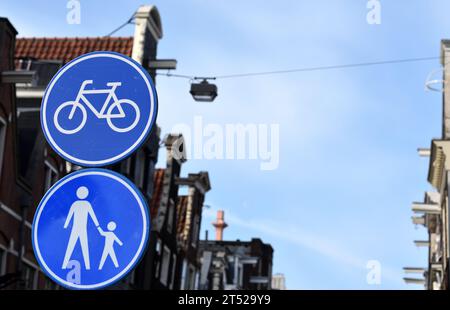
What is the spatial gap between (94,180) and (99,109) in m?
0.38

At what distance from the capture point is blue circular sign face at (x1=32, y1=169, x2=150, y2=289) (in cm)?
493

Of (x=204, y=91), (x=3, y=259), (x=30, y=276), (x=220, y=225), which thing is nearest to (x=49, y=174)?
(x=30, y=276)

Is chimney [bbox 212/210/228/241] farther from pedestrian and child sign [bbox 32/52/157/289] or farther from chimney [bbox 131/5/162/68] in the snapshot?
pedestrian and child sign [bbox 32/52/157/289]

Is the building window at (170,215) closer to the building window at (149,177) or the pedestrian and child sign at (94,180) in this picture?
the building window at (149,177)

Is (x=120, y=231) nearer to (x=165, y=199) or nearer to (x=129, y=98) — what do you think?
(x=129, y=98)

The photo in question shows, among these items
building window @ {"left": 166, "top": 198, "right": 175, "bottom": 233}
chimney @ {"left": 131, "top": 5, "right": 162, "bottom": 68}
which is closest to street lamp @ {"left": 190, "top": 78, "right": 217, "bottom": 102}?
chimney @ {"left": 131, "top": 5, "right": 162, "bottom": 68}

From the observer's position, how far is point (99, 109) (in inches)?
204

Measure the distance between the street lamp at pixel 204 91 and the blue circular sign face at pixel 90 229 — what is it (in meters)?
12.6

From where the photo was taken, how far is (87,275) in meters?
4.94

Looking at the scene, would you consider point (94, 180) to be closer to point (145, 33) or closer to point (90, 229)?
point (90, 229)

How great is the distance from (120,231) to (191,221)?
120 ft

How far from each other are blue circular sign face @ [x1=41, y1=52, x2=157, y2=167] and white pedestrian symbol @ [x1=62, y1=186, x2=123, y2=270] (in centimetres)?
21

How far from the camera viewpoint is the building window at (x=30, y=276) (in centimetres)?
2424

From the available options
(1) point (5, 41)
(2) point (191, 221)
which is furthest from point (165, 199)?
(1) point (5, 41)
